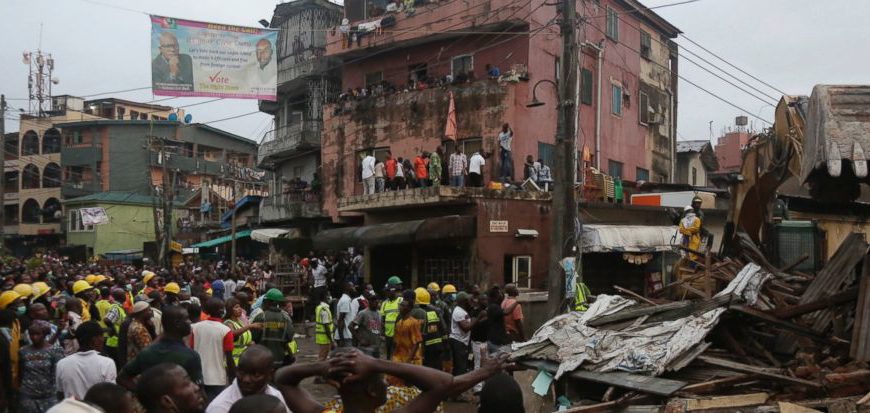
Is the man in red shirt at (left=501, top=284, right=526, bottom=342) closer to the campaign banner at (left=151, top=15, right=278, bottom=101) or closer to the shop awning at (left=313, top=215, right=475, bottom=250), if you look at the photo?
the campaign banner at (left=151, top=15, right=278, bottom=101)

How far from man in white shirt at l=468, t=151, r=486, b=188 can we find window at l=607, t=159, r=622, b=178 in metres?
8.03

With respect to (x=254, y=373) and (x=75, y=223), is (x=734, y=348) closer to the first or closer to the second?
(x=254, y=373)

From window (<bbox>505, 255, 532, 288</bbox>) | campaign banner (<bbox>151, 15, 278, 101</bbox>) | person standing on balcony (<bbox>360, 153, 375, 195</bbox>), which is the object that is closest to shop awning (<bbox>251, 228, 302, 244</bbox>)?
person standing on balcony (<bbox>360, 153, 375, 195</bbox>)

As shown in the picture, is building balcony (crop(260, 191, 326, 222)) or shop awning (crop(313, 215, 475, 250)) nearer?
shop awning (crop(313, 215, 475, 250))

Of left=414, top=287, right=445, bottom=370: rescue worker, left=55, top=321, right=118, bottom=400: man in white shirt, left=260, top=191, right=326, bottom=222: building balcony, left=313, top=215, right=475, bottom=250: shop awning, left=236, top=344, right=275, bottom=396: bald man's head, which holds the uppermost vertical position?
left=260, top=191, right=326, bottom=222: building balcony

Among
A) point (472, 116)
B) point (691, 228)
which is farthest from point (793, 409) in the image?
point (472, 116)

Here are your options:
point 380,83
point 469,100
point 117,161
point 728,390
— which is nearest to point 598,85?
point 469,100

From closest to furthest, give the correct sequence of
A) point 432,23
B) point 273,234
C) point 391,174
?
point 391,174
point 432,23
point 273,234

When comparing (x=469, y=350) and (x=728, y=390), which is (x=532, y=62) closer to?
(x=469, y=350)

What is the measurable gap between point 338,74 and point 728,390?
27120 mm

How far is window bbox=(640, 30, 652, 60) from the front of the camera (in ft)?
105

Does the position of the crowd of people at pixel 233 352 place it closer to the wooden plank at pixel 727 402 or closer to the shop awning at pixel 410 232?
the wooden plank at pixel 727 402

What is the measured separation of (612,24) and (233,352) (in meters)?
25.0

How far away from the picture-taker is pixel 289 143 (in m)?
34.3
